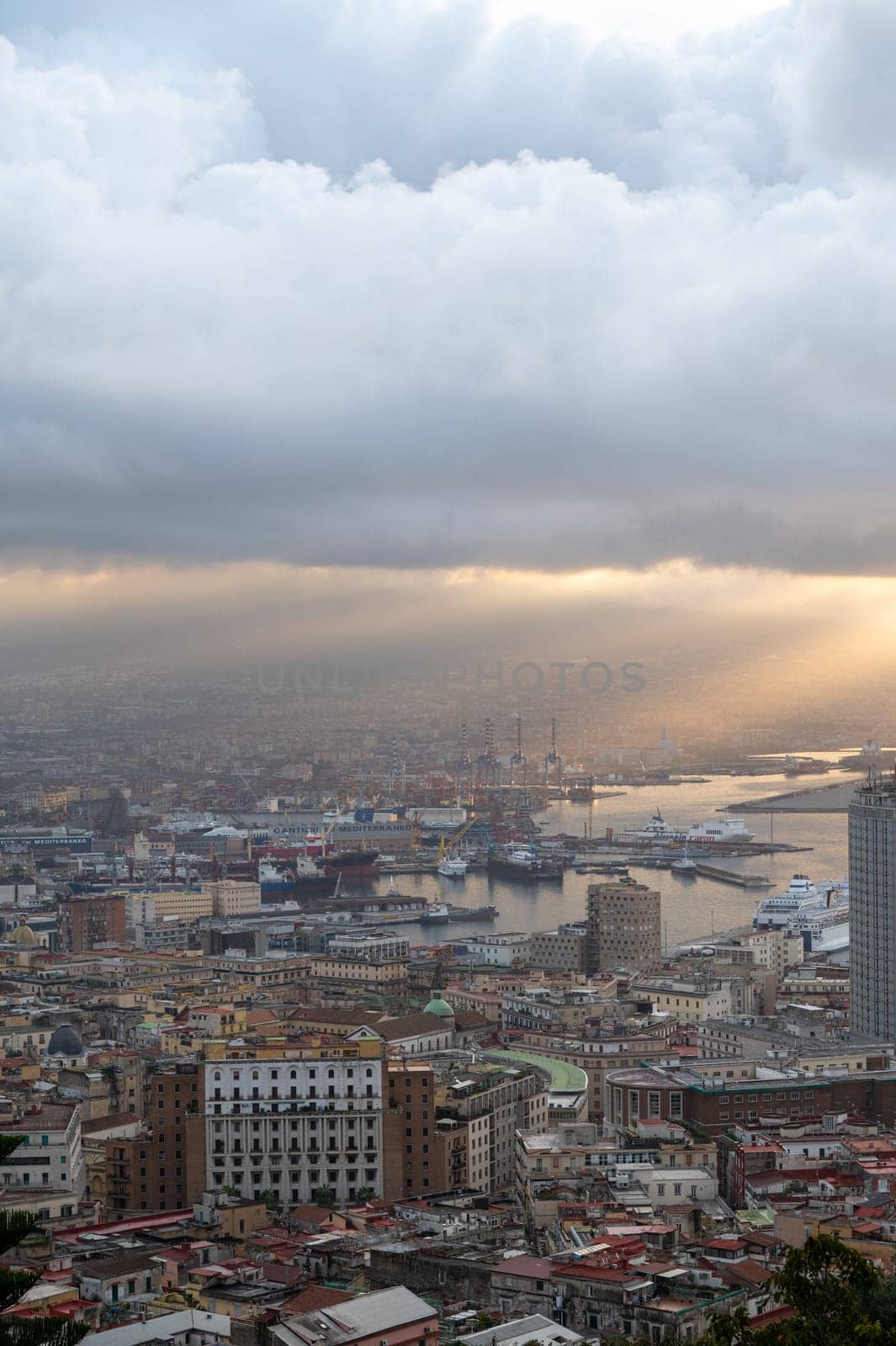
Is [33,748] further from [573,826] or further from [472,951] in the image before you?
[472,951]

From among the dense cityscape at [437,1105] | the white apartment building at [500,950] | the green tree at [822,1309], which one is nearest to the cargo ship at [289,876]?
the dense cityscape at [437,1105]

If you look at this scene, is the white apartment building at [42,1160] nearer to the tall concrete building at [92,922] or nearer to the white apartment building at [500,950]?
the white apartment building at [500,950]

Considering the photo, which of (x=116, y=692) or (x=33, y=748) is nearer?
(x=116, y=692)

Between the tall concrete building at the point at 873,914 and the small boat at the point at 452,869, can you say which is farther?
the small boat at the point at 452,869

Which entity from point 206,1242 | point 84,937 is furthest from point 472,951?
point 206,1242

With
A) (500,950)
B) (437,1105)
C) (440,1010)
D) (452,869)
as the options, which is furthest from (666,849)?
(437,1105)

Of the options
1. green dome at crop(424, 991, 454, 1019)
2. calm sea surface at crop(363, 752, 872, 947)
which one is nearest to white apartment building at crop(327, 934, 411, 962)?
calm sea surface at crop(363, 752, 872, 947)
